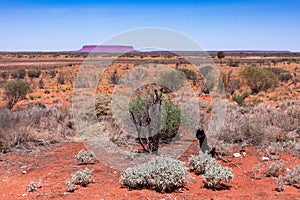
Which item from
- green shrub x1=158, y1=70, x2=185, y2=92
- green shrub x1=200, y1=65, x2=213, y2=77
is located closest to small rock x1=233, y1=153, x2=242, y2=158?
green shrub x1=158, y1=70, x2=185, y2=92

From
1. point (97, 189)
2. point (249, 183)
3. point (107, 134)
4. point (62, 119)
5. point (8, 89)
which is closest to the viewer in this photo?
point (97, 189)

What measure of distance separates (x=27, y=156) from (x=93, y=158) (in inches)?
71.6

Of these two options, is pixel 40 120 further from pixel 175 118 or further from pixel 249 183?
pixel 249 183

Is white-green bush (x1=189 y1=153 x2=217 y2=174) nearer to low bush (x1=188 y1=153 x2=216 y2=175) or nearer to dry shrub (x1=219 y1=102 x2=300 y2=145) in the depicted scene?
low bush (x1=188 y1=153 x2=216 y2=175)

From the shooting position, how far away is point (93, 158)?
7.89 m

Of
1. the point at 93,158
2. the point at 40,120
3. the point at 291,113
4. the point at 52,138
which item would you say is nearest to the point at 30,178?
the point at 93,158

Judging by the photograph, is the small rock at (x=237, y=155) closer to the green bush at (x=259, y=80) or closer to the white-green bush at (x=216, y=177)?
the white-green bush at (x=216, y=177)

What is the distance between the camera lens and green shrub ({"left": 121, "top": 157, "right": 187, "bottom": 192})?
19.4ft

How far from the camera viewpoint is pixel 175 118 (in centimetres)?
928

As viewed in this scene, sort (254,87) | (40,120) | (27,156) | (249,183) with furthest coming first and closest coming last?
(254,87) < (40,120) < (27,156) < (249,183)

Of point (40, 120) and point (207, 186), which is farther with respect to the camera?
point (40, 120)

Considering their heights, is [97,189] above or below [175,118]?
below

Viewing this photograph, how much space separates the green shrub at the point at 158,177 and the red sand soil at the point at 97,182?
5.7 inches

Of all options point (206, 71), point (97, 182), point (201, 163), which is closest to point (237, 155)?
point (201, 163)
